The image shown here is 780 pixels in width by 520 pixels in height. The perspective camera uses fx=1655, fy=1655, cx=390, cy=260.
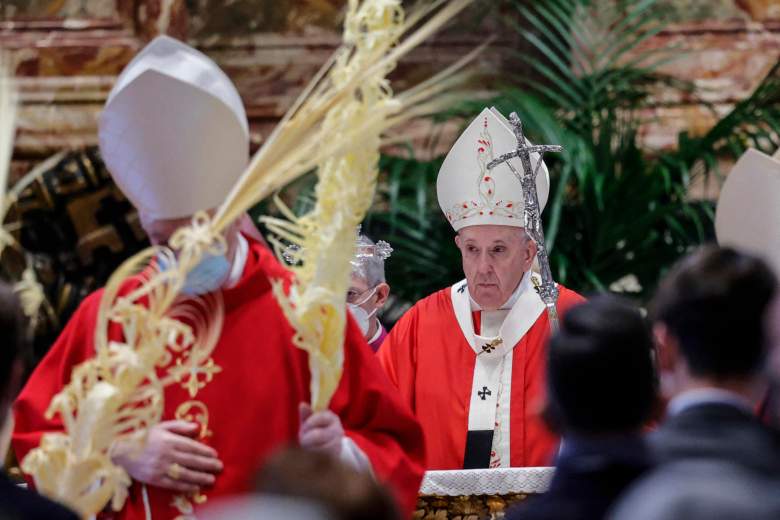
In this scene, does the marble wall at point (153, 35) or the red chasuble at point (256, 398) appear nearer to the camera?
the red chasuble at point (256, 398)

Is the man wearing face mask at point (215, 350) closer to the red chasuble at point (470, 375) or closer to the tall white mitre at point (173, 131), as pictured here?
the tall white mitre at point (173, 131)

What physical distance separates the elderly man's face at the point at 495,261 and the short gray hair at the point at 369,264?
19.2 inches

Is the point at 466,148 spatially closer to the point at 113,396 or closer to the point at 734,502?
the point at 113,396

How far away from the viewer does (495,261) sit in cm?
629

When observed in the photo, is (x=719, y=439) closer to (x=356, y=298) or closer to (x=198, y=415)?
(x=198, y=415)

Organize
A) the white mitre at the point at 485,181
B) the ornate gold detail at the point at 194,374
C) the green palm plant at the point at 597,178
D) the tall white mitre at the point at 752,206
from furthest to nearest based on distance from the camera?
1. the green palm plant at the point at 597,178
2. the white mitre at the point at 485,181
3. the tall white mitre at the point at 752,206
4. the ornate gold detail at the point at 194,374

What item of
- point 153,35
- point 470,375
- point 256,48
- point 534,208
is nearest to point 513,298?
point 470,375

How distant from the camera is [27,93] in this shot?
9.32 metres

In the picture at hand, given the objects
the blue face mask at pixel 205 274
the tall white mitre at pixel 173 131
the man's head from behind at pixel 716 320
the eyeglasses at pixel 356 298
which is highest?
the tall white mitre at pixel 173 131

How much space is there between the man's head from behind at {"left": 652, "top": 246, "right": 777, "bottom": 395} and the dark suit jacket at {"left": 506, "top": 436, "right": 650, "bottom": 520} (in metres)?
0.23

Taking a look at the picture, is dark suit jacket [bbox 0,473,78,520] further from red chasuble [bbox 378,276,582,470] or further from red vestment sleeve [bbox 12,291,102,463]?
red chasuble [bbox 378,276,582,470]

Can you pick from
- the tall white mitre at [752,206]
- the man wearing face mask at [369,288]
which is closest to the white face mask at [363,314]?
the man wearing face mask at [369,288]

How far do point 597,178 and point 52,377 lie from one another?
14.5 feet

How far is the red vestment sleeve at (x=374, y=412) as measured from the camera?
4242 millimetres
